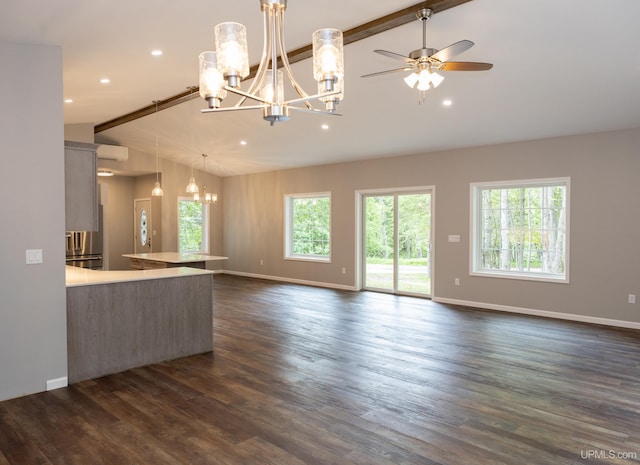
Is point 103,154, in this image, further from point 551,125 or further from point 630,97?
point 630,97

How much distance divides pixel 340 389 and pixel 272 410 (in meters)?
0.64

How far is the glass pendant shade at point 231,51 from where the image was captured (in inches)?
81.4

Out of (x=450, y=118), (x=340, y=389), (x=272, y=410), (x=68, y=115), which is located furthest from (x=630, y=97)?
(x=68, y=115)

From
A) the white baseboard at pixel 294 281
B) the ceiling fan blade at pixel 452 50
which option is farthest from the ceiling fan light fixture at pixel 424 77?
the white baseboard at pixel 294 281

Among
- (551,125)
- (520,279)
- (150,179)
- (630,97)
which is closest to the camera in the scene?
(630,97)

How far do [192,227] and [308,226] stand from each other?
10.6ft

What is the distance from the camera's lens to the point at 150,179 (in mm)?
10695

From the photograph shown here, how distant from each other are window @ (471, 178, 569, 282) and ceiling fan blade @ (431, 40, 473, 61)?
3857mm

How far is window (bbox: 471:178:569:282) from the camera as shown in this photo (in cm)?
642

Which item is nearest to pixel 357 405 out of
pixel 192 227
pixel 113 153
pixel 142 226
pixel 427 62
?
pixel 427 62

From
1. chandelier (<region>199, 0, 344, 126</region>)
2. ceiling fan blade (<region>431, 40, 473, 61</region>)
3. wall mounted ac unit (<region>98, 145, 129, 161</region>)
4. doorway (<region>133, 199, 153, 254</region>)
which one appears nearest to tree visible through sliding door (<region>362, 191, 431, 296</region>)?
ceiling fan blade (<region>431, 40, 473, 61</region>)

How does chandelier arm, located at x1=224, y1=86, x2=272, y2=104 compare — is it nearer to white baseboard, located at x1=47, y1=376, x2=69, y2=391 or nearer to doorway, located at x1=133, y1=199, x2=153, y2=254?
white baseboard, located at x1=47, y1=376, x2=69, y2=391

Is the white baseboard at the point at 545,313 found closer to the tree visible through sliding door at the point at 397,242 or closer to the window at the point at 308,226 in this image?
the tree visible through sliding door at the point at 397,242

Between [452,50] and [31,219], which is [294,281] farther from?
[452,50]
